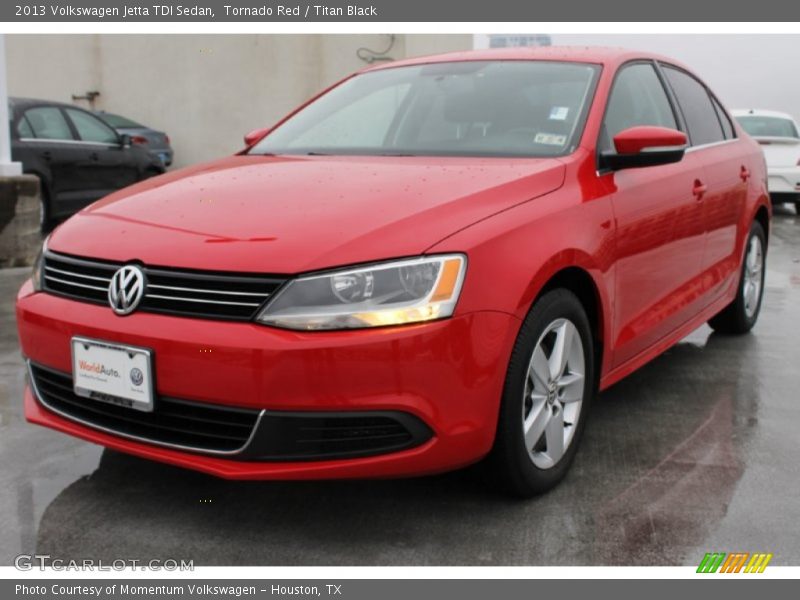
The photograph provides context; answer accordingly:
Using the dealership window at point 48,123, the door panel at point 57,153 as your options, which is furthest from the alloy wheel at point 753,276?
the dealership window at point 48,123

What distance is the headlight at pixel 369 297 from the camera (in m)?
2.39

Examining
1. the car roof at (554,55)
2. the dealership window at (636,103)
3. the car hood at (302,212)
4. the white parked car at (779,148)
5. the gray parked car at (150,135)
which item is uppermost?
the car roof at (554,55)

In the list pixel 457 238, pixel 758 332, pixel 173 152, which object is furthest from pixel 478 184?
pixel 173 152

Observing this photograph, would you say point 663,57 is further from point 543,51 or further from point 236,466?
point 236,466

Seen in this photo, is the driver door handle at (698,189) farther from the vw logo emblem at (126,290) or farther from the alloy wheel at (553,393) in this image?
the vw logo emblem at (126,290)

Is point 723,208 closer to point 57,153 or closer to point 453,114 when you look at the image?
point 453,114

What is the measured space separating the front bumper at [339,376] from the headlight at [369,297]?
0.10 feet

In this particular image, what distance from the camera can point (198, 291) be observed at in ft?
8.14

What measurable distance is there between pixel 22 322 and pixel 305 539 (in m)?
1.12

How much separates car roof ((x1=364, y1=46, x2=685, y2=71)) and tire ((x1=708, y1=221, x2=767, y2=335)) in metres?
1.35

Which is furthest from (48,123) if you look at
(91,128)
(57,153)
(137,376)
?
(137,376)

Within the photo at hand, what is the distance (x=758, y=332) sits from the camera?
17.5 ft

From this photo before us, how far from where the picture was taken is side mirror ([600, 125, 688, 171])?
10.7 feet

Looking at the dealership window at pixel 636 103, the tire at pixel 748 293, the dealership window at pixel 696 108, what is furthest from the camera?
the tire at pixel 748 293
